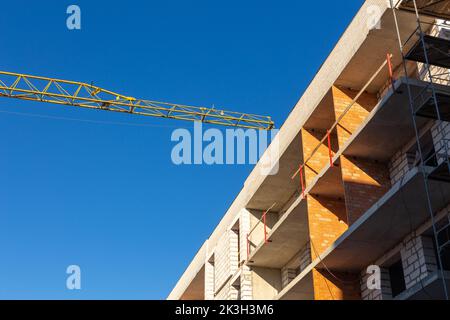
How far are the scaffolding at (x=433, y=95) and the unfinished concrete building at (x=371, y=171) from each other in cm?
2

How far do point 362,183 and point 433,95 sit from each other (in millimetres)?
3962

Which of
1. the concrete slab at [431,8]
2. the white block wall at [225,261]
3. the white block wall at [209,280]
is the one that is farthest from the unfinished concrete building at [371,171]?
the white block wall at [209,280]

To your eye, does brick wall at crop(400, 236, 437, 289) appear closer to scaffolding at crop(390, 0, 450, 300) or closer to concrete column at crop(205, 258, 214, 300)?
scaffolding at crop(390, 0, 450, 300)

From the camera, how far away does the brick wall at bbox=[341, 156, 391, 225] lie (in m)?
14.9

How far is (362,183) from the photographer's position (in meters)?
15.4

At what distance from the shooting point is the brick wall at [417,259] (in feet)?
43.9

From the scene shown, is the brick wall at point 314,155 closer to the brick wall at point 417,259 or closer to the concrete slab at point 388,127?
the concrete slab at point 388,127

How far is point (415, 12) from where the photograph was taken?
1373cm

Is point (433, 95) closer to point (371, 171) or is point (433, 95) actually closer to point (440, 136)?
point (440, 136)

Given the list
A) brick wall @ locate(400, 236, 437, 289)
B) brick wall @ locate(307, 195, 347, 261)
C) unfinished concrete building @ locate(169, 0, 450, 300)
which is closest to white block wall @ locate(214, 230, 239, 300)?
unfinished concrete building @ locate(169, 0, 450, 300)

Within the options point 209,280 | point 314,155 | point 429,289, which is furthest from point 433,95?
point 209,280
